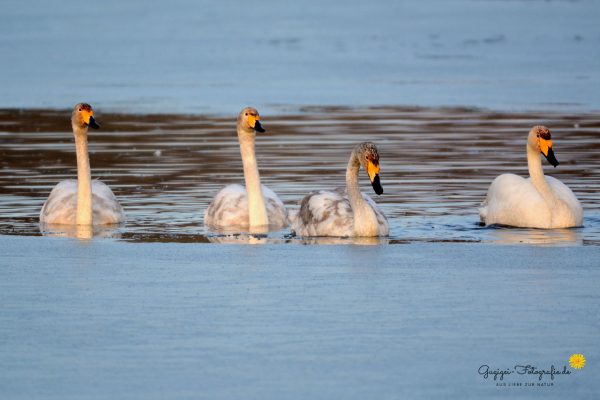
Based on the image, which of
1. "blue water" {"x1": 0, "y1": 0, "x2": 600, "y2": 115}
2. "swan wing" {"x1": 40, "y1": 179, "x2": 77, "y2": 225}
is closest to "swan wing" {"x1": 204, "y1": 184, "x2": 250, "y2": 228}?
"swan wing" {"x1": 40, "y1": 179, "x2": 77, "y2": 225}

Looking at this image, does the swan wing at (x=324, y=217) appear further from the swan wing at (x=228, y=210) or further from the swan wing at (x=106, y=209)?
the swan wing at (x=106, y=209)

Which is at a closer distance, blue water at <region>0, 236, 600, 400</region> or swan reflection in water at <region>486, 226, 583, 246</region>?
blue water at <region>0, 236, 600, 400</region>

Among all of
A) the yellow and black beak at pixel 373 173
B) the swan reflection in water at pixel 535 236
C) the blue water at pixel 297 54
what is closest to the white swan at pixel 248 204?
the yellow and black beak at pixel 373 173

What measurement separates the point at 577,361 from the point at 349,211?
4.96 m

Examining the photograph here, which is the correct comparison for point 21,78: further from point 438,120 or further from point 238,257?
point 238,257

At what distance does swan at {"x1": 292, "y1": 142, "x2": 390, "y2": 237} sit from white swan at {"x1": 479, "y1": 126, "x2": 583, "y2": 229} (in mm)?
1157

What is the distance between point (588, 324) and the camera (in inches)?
273

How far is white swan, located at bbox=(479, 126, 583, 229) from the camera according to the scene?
11.0 metres

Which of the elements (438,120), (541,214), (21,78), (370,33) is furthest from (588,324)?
(370,33)

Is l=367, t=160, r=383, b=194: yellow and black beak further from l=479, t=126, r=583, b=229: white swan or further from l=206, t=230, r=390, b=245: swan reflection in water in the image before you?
l=479, t=126, r=583, b=229: white swan

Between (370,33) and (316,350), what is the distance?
3269cm

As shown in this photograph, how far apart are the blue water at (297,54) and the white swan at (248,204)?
9.56 m

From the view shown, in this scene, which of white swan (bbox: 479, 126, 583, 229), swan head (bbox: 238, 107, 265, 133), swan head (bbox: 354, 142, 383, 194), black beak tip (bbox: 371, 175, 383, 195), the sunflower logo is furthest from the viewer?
swan head (bbox: 238, 107, 265, 133)

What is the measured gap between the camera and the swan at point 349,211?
10.5 metres
